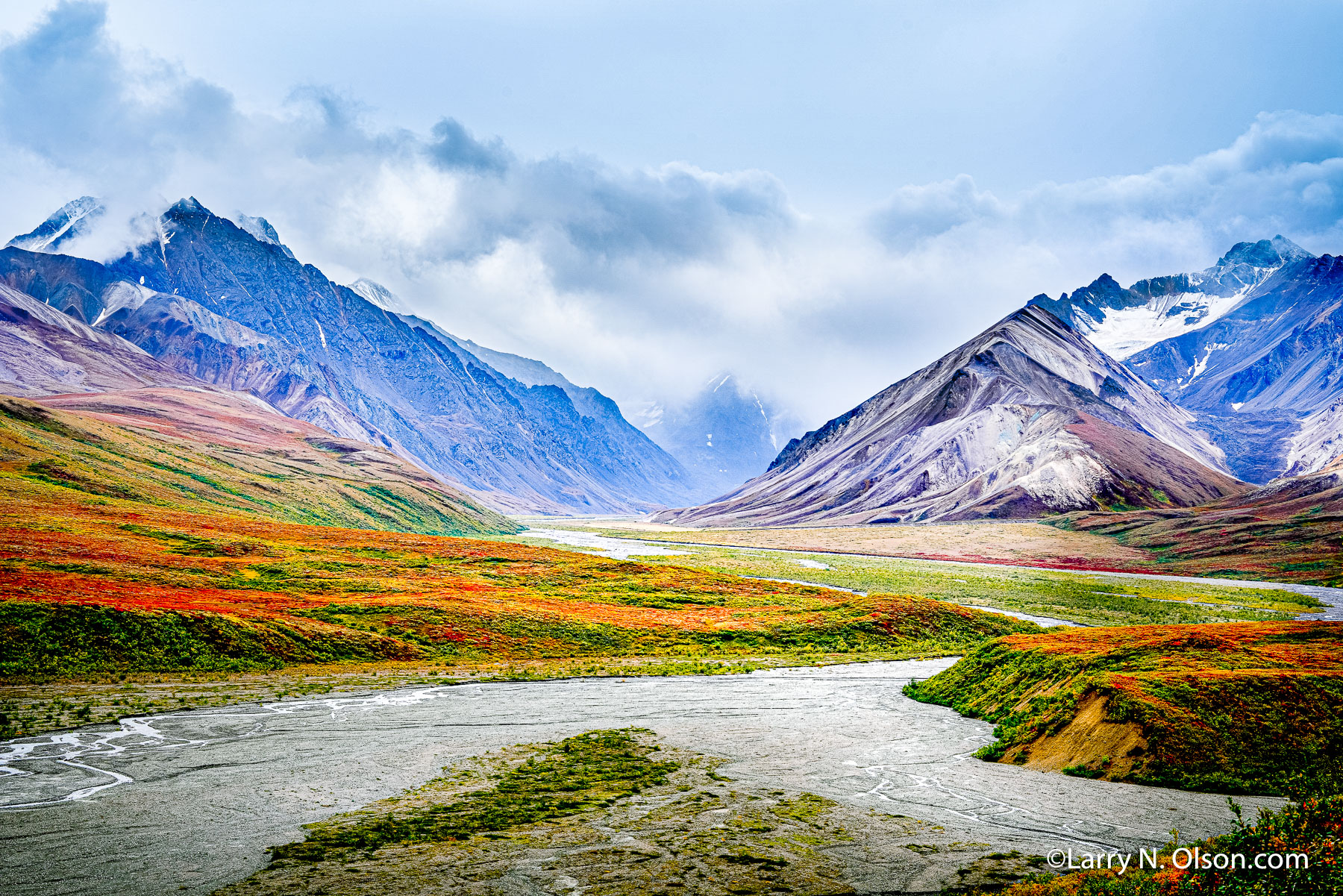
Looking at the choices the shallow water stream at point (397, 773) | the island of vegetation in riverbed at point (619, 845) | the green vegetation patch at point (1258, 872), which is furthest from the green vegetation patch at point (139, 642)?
the green vegetation patch at point (1258, 872)

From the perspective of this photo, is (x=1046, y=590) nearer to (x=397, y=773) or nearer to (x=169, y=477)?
(x=397, y=773)

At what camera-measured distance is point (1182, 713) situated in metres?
22.8

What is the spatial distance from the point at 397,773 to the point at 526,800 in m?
5.31

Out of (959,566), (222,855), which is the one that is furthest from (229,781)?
(959,566)

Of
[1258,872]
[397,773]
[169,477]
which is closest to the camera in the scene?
[1258,872]

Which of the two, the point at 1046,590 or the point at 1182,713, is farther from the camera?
the point at 1046,590

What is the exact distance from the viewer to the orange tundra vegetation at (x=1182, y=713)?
69.6 feet

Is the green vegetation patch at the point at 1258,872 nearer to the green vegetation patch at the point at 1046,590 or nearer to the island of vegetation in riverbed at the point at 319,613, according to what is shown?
the island of vegetation in riverbed at the point at 319,613

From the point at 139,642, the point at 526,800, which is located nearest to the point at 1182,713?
the point at 526,800

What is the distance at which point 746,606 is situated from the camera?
69.9m

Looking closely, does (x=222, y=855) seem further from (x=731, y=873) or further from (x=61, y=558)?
(x=61, y=558)

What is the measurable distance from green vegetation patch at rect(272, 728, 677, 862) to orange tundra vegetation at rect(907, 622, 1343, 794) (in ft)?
39.8

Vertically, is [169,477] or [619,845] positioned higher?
[169,477]

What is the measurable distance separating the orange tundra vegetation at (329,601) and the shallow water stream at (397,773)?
11713 mm
